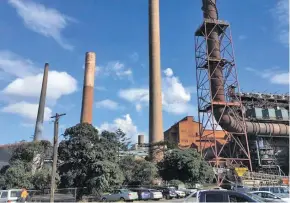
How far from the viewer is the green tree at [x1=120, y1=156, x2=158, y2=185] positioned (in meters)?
46.0

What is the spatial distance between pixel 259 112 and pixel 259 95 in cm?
799

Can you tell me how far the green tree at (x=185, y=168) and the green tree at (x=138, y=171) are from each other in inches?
113

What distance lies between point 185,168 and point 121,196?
16.7 m

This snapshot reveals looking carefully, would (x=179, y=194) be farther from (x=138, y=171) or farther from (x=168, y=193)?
(x=138, y=171)

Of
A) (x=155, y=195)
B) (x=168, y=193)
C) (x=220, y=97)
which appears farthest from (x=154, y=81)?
(x=155, y=195)

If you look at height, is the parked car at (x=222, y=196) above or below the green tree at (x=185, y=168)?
below

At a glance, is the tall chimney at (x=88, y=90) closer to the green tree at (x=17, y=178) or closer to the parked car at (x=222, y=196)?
the green tree at (x=17, y=178)

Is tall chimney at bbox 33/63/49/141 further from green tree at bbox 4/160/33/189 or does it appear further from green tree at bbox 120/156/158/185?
green tree at bbox 120/156/158/185

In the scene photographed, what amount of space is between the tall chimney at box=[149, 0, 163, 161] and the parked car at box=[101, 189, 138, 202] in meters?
25.4

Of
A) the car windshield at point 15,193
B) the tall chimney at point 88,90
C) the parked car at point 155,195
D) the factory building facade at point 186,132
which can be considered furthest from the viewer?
the factory building facade at point 186,132

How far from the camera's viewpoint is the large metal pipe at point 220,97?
5791 centimetres

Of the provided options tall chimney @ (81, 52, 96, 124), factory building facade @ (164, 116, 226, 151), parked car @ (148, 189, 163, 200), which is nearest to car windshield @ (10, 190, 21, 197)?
parked car @ (148, 189, 163, 200)

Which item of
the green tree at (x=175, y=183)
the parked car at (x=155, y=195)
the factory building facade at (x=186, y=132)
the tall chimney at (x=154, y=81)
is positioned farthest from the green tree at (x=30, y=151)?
the factory building facade at (x=186, y=132)

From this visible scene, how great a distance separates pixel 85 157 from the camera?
3625 cm
